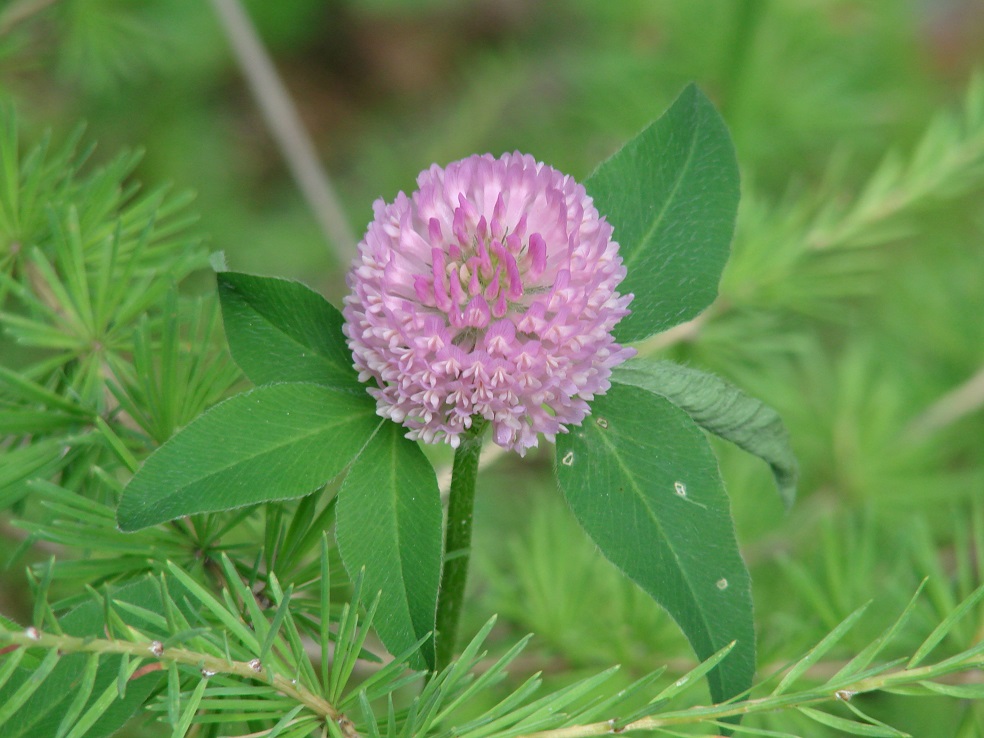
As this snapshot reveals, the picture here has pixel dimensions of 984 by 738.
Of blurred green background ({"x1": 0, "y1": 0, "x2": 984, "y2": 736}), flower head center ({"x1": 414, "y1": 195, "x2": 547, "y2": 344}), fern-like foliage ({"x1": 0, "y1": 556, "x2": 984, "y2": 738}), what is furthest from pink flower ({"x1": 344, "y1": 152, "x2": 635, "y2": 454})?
blurred green background ({"x1": 0, "y1": 0, "x2": 984, "y2": 736})

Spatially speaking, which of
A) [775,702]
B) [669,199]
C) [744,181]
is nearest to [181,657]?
[775,702]

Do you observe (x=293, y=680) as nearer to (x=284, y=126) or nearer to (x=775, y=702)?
(x=775, y=702)

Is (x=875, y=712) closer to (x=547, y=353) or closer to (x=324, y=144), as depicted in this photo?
(x=547, y=353)

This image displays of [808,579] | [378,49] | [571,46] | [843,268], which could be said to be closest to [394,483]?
[808,579]

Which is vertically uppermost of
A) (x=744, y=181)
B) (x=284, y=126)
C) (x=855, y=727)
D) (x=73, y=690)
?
(x=284, y=126)

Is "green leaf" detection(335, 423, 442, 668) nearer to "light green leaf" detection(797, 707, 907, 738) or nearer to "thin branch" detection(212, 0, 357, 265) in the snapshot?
"light green leaf" detection(797, 707, 907, 738)
